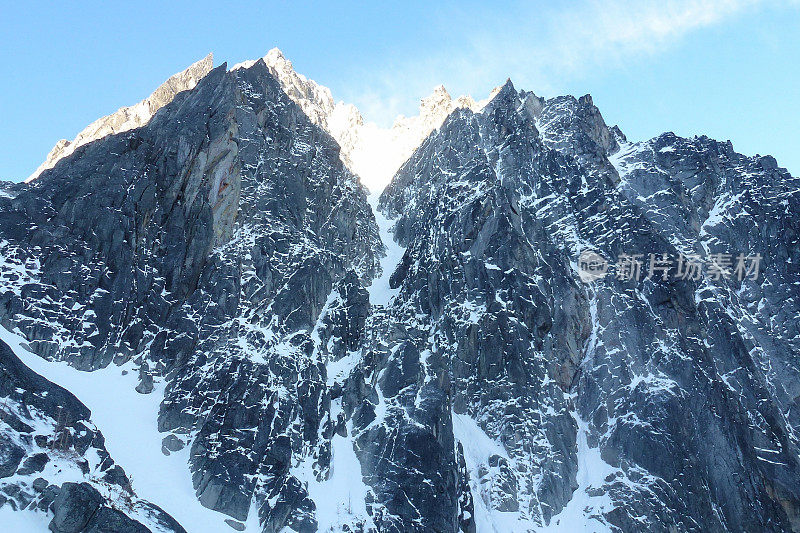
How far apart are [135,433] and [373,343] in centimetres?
2652

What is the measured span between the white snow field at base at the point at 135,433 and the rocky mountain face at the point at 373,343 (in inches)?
10.3

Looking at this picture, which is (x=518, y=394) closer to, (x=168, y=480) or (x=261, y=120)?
(x=168, y=480)

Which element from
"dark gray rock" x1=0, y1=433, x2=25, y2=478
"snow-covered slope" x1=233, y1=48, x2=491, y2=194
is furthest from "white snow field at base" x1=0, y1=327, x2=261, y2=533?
"snow-covered slope" x1=233, y1=48, x2=491, y2=194

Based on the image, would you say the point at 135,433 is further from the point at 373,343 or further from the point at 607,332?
the point at 607,332

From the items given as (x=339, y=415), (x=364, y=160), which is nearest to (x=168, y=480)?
(x=339, y=415)

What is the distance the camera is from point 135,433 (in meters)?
53.4

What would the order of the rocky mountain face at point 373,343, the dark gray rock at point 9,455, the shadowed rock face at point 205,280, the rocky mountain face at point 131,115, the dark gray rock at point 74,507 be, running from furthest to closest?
the rocky mountain face at point 131,115
the shadowed rock face at point 205,280
the rocky mountain face at point 373,343
the dark gray rock at point 9,455
the dark gray rock at point 74,507

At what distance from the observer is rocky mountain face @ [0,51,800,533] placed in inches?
2119

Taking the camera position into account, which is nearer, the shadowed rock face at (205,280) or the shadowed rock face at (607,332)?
the shadowed rock face at (205,280)

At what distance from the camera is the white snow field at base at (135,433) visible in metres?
48.9
